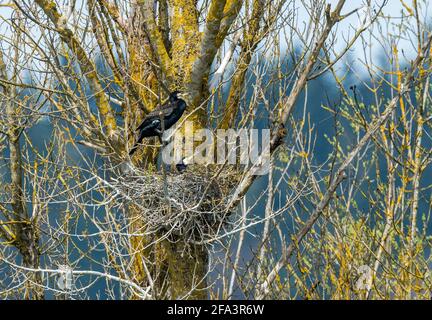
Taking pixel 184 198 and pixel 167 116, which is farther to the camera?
pixel 184 198

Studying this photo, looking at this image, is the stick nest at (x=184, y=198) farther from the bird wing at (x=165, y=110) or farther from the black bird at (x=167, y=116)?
the bird wing at (x=165, y=110)

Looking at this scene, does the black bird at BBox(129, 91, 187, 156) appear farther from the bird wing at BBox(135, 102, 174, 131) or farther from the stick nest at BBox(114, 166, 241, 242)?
the stick nest at BBox(114, 166, 241, 242)

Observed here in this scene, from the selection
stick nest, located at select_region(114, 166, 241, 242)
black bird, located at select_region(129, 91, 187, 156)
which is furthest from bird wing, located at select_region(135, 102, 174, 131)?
stick nest, located at select_region(114, 166, 241, 242)

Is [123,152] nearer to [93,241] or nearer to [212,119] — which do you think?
[212,119]

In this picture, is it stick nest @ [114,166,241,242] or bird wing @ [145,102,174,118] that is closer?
bird wing @ [145,102,174,118]

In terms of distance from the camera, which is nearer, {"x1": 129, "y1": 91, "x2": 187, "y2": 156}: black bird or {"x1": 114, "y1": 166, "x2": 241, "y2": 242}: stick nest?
{"x1": 129, "y1": 91, "x2": 187, "y2": 156}: black bird

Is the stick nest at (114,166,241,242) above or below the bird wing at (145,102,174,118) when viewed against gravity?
below

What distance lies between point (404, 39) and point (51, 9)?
391cm

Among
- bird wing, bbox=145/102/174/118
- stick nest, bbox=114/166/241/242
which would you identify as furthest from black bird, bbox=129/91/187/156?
stick nest, bbox=114/166/241/242

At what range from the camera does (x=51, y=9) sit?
8.15m

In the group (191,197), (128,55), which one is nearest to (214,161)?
(191,197)

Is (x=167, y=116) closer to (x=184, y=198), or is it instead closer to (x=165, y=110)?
(x=165, y=110)

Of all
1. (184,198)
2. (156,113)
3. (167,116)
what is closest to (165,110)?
(167,116)

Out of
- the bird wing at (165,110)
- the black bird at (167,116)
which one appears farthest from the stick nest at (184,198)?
the bird wing at (165,110)
